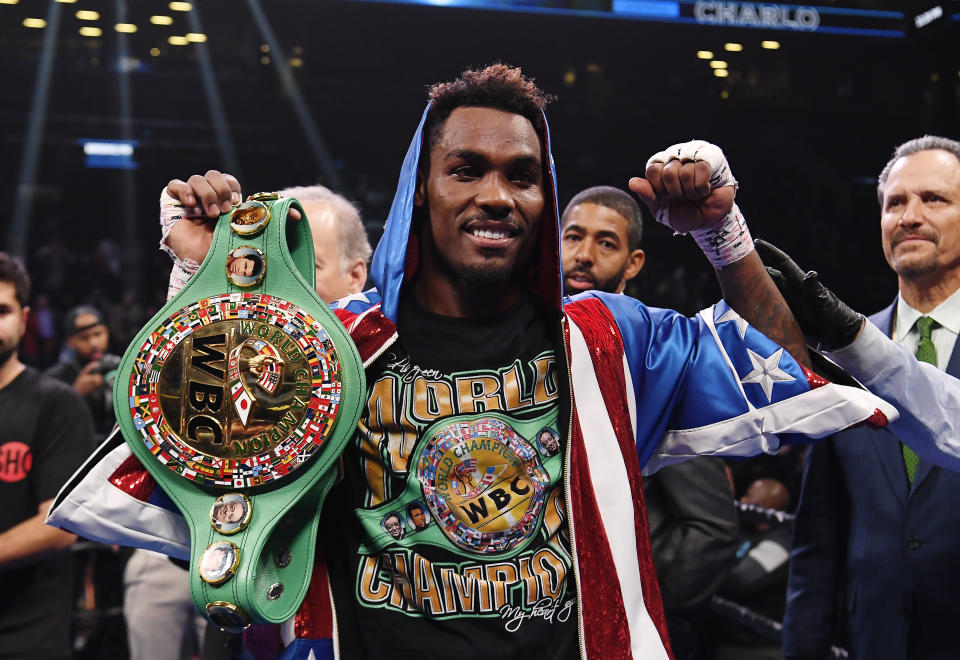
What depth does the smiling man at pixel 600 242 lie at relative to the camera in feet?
7.86

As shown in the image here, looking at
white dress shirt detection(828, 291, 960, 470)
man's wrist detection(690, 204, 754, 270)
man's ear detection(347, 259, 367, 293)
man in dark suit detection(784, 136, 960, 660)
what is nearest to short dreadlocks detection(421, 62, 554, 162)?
man's wrist detection(690, 204, 754, 270)

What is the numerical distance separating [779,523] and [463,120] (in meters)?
1.98

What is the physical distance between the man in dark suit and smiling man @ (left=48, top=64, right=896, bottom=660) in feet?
2.03

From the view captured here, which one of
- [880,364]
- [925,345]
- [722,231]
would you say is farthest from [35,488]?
[925,345]

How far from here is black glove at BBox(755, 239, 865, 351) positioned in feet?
4.17

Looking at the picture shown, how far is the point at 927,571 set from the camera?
5.31ft

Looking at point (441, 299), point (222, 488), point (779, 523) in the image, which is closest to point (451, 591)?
point (222, 488)

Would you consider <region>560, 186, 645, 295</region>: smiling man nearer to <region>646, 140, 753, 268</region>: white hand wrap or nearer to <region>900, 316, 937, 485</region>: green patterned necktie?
<region>900, 316, 937, 485</region>: green patterned necktie

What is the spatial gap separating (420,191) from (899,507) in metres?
1.14

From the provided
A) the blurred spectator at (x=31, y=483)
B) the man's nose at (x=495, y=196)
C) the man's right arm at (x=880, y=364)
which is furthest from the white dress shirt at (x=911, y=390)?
the blurred spectator at (x=31, y=483)

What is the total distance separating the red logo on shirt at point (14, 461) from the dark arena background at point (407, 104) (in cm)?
591

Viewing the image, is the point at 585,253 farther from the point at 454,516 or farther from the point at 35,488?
the point at 35,488

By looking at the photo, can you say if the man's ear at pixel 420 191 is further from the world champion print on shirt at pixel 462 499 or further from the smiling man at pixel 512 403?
the world champion print on shirt at pixel 462 499

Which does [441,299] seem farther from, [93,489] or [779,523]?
[779,523]
